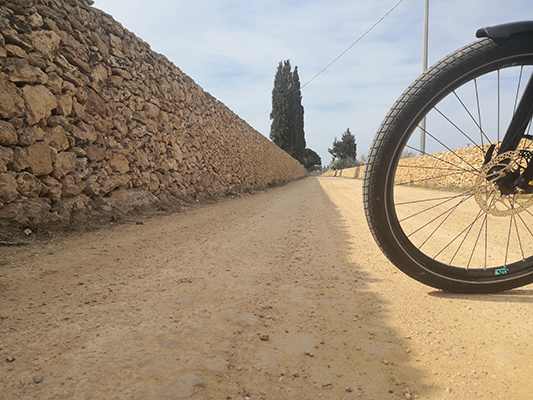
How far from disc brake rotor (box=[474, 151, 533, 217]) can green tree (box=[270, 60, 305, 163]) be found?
32.2 m

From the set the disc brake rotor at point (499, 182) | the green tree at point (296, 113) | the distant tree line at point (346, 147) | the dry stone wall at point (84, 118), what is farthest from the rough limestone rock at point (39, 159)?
the distant tree line at point (346, 147)

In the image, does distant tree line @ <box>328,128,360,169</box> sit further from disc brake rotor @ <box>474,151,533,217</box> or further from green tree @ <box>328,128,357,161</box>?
disc brake rotor @ <box>474,151,533,217</box>

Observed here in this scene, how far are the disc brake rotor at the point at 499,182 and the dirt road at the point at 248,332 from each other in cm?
51

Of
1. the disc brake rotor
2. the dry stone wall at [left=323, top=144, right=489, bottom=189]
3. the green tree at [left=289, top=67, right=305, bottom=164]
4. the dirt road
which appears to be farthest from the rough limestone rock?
the green tree at [left=289, top=67, right=305, bottom=164]

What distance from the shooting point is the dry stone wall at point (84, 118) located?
2.87 meters

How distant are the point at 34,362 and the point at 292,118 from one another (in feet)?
111

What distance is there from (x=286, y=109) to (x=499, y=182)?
32.9m

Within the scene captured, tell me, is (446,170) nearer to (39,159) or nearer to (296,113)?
(39,159)

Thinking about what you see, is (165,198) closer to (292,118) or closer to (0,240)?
(0,240)

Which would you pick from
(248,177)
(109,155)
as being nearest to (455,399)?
(109,155)

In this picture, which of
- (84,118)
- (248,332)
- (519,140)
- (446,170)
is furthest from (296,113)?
(248,332)

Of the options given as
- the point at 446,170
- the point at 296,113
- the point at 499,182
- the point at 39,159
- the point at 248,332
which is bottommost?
the point at 248,332

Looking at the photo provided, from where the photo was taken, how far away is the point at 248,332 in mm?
1346

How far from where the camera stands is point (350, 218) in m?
4.78
